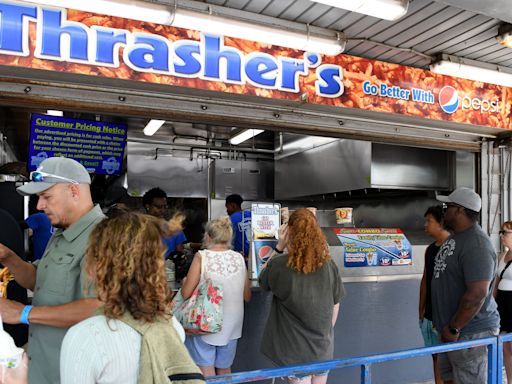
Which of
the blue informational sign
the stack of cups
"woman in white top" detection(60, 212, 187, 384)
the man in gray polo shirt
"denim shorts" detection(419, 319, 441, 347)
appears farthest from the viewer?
the blue informational sign

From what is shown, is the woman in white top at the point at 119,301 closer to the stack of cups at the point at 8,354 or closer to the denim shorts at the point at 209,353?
the stack of cups at the point at 8,354

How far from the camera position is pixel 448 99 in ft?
19.2

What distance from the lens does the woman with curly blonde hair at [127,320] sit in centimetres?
142

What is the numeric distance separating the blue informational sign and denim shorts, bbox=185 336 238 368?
355 centimetres

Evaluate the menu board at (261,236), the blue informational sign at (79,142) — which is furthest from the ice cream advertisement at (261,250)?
the blue informational sign at (79,142)

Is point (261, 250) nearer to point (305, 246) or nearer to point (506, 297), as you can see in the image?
point (305, 246)

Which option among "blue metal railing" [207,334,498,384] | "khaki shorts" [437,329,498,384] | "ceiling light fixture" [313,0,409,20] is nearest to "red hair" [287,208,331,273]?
"blue metal railing" [207,334,498,384]

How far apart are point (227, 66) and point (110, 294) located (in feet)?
11.3

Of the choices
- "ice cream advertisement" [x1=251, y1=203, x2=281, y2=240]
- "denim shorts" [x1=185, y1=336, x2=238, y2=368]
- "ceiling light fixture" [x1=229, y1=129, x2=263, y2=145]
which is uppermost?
"ceiling light fixture" [x1=229, y1=129, x2=263, y2=145]

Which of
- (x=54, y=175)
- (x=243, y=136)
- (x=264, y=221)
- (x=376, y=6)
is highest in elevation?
(x=376, y=6)

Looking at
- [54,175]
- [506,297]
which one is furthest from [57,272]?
[506,297]

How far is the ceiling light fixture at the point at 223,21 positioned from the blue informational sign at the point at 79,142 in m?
2.95

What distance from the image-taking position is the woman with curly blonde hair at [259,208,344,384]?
3.30 m

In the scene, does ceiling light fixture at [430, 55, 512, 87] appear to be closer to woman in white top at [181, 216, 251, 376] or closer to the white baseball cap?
woman in white top at [181, 216, 251, 376]
